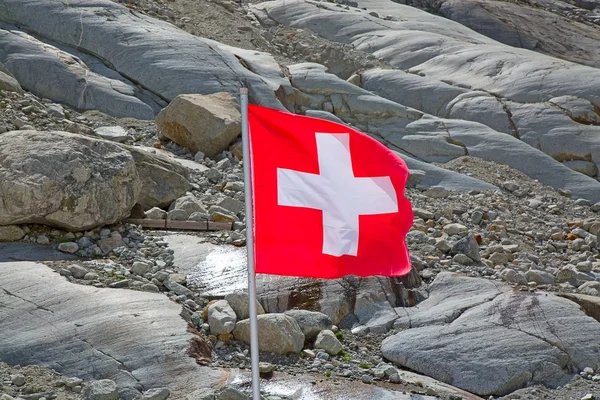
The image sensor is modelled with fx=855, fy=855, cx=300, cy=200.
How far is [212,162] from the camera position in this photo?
12359mm

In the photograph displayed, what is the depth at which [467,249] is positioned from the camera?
980 centimetres

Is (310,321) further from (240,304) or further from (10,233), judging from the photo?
(10,233)

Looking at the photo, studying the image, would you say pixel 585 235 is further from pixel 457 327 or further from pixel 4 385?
pixel 4 385

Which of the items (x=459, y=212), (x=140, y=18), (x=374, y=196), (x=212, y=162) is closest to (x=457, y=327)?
(x=374, y=196)

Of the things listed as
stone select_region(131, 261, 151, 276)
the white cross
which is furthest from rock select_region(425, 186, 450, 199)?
the white cross

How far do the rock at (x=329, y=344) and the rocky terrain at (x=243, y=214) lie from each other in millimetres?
21

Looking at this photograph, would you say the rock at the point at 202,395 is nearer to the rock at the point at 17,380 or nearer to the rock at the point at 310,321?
the rock at the point at 17,380

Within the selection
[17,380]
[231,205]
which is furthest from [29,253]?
[231,205]

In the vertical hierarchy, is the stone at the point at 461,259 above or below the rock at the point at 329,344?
below

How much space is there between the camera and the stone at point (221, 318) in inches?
290

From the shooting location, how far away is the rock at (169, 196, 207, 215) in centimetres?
1003

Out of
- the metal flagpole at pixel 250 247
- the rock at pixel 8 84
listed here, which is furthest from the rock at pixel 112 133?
the metal flagpole at pixel 250 247

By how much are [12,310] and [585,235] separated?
8166 millimetres

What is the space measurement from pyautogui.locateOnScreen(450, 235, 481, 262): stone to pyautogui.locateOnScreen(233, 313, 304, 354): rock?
3141 mm
